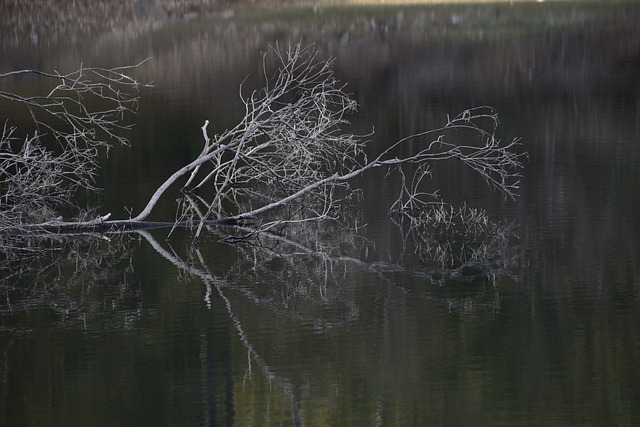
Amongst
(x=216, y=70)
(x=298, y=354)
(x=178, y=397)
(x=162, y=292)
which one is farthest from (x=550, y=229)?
(x=216, y=70)

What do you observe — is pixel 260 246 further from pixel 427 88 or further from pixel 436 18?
pixel 436 18

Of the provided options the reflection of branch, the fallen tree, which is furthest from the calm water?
the fallen tree

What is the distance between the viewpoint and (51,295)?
1141cm

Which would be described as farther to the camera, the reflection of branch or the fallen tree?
the fallen tree

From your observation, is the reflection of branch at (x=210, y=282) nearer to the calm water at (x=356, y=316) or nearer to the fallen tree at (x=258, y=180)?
the calm water at (x=356, y=316)

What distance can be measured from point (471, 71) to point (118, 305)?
2015cm

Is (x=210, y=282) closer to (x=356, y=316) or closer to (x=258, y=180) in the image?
(x=356, y=316)

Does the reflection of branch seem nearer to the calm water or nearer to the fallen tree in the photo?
the calm water

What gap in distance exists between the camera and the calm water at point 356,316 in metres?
8.00

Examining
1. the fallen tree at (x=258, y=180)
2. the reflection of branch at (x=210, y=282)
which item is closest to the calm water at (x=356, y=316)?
the reflection of branch at (x=210, y=282)

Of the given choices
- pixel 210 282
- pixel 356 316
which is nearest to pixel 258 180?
pixel 210 282

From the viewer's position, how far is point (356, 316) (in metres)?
10.1

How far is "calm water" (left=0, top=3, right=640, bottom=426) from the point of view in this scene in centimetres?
800

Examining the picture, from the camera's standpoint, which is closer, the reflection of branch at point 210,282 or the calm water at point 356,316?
the calm water at point 356,316
